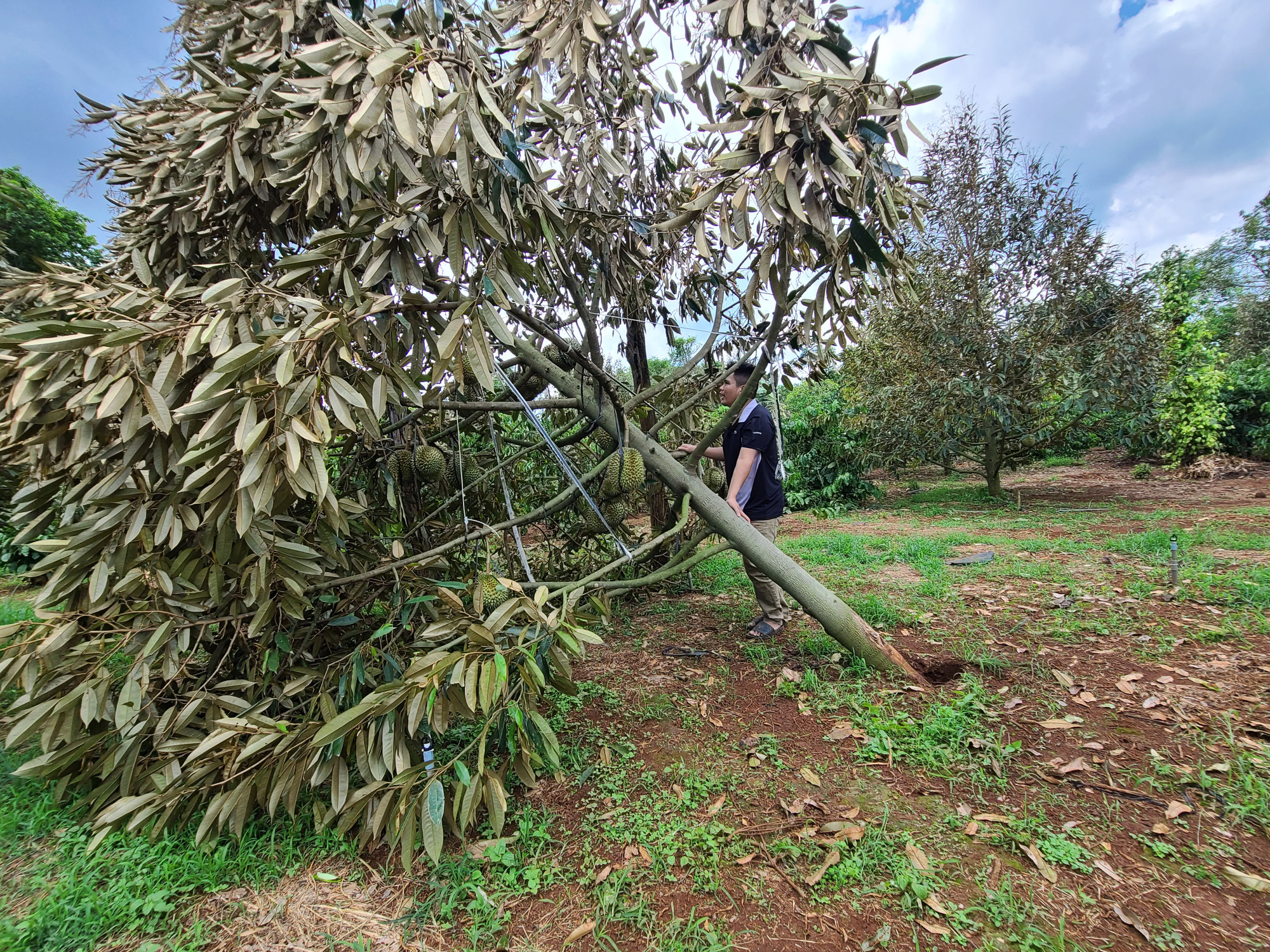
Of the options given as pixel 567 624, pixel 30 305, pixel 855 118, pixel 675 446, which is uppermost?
pixel 855 118

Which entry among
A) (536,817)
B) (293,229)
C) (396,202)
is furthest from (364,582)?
(293,229)

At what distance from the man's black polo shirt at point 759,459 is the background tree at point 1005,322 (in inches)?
228

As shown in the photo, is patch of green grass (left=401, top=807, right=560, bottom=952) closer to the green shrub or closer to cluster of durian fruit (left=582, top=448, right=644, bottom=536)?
cluster of durian fruit (left=582, top=448, right=644, bottom=536)

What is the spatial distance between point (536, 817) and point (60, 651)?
5.75 ft

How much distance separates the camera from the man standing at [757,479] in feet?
11.8

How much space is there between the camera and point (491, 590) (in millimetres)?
2283

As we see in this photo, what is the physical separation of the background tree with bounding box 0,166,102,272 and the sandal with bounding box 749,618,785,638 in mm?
8397

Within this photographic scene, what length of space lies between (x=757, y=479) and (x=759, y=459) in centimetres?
21

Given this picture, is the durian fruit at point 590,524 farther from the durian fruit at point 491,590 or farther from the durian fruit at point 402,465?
the durian fruit at point 491,590

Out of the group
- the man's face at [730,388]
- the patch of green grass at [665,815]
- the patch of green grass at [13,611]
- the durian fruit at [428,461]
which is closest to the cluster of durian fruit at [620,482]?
the durian fruit at [428,461]

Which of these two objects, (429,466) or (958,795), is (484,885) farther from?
(429,466)

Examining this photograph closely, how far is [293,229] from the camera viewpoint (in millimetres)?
2830

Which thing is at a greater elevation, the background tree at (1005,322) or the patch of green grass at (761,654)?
the background tree at (1005,322)

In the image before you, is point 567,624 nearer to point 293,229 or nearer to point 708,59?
point 293,229
